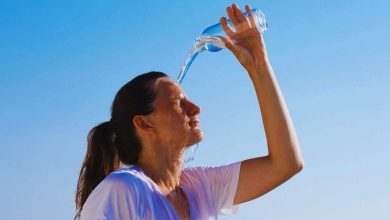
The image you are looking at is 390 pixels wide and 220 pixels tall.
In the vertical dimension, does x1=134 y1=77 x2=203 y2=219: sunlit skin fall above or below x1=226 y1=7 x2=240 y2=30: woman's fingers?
below

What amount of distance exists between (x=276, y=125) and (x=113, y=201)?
4.26 ft

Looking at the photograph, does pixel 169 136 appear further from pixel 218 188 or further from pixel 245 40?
pixel 245 40

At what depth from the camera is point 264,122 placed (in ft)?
15.1

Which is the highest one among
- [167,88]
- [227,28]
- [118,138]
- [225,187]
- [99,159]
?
[227,28]

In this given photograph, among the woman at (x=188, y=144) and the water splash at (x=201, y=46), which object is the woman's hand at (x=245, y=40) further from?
the water splash at (x=201, y=46)

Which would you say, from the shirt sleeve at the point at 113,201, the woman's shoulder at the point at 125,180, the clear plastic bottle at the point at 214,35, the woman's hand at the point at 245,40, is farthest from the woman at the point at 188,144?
the clear plastic bottle at the point at 214,35

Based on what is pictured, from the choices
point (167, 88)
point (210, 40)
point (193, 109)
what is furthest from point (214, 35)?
point (193, 109)

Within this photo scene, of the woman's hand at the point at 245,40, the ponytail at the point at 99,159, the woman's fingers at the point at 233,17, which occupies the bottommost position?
the ponytail at the point at 99,159

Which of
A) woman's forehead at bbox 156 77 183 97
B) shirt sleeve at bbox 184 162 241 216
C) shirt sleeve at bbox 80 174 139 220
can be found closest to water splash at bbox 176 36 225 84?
woman's forehead at bbox 156 77 183 97

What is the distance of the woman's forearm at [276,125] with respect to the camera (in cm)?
454

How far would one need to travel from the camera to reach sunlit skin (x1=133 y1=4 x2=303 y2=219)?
4.55 metres

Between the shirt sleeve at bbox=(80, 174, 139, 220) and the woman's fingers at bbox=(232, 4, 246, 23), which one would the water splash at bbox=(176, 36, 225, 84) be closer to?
the woman's fingers at bbox=(232, 4, 246, 23)

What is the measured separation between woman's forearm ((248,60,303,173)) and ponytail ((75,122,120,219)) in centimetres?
114

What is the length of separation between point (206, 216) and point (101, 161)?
34.7 inches
